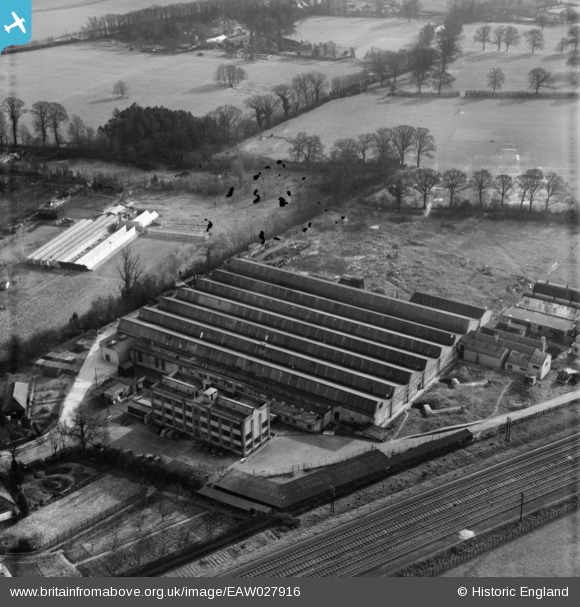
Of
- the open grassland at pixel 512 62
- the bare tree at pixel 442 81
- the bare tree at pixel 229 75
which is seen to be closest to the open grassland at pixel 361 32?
the open grassland at pixel 512 62

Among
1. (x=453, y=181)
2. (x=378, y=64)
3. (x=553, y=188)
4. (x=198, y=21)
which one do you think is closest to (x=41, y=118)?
(x=378, y=64)

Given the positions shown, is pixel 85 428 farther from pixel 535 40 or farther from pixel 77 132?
pixel 535 40

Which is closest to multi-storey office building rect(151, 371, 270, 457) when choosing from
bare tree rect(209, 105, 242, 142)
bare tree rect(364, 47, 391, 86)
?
bare tree rect(209, 105, 242, 142)

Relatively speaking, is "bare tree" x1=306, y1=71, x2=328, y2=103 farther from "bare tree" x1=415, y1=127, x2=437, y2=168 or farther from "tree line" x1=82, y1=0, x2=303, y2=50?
"tree line" x1=82, y1=0, x2=303, y2=50

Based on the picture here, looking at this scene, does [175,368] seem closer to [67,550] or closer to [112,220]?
[67,550]

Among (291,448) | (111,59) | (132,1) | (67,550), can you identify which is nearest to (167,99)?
(111,59)

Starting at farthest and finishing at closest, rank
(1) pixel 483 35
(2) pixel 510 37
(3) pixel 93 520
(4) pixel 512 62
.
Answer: (1) pixel 483 35 < (2) pixel 510 37 < (4) pixel 512 62 < (3) pixel 93 520
